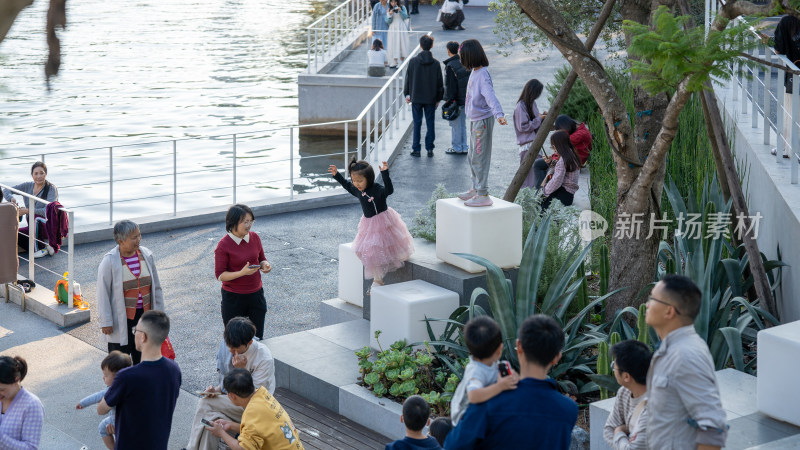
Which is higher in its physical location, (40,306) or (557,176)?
(557,176)

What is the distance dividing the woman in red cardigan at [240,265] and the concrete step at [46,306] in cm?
212

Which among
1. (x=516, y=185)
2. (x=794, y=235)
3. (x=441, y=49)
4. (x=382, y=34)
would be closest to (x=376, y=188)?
(x=516, y=185)

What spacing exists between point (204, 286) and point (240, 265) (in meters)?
2.82

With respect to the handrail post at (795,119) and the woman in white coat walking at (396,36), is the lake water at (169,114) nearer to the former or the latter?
the woman in white coat walking at (396,36)

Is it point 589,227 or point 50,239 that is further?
point 50,239

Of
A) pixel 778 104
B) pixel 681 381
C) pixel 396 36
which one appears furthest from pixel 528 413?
pixel 396 36

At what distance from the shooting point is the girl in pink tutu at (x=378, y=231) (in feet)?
25.2

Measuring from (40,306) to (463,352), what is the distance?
4.53 m

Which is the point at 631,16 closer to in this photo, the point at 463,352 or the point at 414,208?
the point at 414,208

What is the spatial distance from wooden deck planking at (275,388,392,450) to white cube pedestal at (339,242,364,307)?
5.18 ft

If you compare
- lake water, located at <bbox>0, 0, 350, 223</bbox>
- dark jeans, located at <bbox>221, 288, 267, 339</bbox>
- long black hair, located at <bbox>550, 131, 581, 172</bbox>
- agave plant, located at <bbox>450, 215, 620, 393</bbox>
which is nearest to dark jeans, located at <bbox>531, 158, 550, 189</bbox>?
long black hair, located at <bbox>550, 131, 581, 172</bbox>

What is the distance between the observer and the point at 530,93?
1178cm

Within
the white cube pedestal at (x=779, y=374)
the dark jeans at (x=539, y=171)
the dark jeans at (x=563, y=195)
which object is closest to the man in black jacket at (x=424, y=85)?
the dark jeans at (x=539, y=171)

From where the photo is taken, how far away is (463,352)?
6664 millimetres
